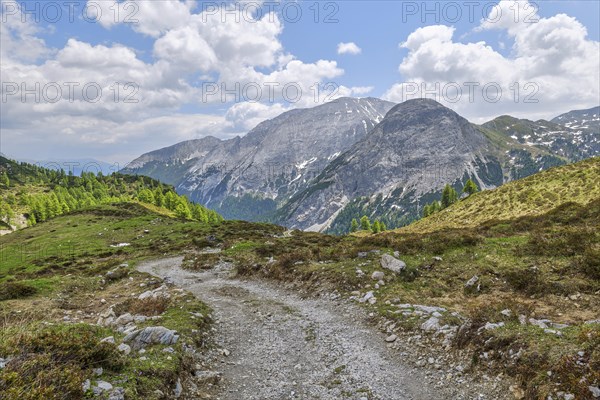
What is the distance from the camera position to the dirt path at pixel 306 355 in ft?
33.4

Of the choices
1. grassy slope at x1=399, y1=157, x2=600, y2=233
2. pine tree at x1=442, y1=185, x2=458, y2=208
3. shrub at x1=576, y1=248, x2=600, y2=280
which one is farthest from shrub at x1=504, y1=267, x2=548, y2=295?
pine tree at x1=442, y1=185, x2=458, y2=208

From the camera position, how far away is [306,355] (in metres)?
12.9

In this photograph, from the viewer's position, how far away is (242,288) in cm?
2497

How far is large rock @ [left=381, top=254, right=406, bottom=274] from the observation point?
20.8 meters

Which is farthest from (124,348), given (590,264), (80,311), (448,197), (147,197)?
(147,197)

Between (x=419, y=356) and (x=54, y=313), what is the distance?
20467 millimetres

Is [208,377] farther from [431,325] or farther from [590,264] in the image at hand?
[590,264]

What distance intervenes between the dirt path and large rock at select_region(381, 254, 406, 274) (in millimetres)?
4457

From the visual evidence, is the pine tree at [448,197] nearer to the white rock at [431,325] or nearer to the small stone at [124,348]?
the white rock at [431,325]

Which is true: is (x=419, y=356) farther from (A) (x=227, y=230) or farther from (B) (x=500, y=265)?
(A) (x=227, y=230)

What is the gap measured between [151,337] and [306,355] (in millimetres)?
5749

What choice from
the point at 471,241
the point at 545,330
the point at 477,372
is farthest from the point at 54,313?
the point at 471,241

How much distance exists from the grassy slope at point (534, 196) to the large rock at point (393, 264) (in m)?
31.5

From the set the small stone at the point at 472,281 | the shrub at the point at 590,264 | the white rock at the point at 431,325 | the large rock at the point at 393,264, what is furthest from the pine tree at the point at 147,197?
the shrub at the point at 590,264
